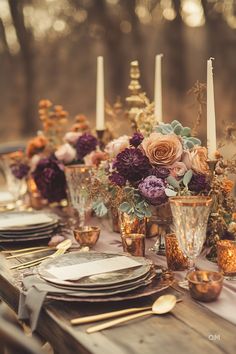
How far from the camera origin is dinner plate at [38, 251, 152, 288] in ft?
3.68

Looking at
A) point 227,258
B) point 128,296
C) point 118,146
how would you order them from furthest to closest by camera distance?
point 118,146
point 227,258
point 128,296

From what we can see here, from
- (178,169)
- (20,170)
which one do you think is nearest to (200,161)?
(178,169)

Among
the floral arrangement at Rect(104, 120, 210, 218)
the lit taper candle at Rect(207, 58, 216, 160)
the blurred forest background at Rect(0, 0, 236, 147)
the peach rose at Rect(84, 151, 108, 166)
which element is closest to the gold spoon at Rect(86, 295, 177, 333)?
the floral arrangement at Rect(104, 120, 210, 218)

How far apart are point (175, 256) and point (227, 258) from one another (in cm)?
13

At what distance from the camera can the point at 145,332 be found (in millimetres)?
970

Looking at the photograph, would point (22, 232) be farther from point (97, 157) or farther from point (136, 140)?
point (136, 140)

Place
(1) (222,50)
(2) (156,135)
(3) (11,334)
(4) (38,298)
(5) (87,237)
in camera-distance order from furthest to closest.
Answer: (1) (222,50)
(5) (87,237)
(2) (156,135)
(4) (38,298)
(3) (11,334)

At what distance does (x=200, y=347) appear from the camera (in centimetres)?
91

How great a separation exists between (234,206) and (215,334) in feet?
1.83

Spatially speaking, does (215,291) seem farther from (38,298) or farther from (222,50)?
(222,50)

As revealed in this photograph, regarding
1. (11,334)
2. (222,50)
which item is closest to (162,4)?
(222,50)

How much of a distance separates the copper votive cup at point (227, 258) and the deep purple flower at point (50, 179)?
87cm

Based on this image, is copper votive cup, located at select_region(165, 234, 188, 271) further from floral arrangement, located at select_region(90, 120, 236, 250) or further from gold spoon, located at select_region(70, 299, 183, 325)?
gold spoon, located at select_region(70, 299, 183, 325)

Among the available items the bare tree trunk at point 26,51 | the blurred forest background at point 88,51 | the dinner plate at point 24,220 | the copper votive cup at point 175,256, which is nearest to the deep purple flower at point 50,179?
the dinner plate at point 24,220
